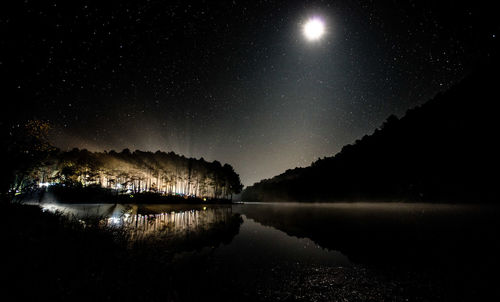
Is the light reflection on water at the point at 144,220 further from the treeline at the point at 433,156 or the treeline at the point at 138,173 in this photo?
the treeline at the point at 433,156

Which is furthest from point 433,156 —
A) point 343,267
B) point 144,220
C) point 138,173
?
point 138,173

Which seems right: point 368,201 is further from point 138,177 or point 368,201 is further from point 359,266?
point 359,266

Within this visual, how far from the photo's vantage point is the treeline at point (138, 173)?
215ft

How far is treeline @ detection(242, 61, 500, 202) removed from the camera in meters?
73.5

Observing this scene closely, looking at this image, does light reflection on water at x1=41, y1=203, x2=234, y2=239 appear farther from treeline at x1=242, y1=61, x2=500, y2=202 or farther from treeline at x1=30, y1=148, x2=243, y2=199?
treeline at x1=242, y1=61, x2=500, y2=202

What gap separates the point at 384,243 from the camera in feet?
48.4

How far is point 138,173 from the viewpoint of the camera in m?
78.0

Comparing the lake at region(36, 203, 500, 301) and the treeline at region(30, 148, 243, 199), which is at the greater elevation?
the treeline at region(30, 148, 243, 199)

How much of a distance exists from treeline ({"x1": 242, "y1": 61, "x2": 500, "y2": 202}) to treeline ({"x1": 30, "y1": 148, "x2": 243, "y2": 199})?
65.5 meters

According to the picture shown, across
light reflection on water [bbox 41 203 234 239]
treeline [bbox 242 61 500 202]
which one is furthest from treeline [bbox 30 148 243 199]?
treeline [bbox 242 61 500 202]

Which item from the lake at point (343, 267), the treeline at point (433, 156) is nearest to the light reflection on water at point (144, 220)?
the lake at point (343, 267)

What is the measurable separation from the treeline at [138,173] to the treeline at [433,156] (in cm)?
6550

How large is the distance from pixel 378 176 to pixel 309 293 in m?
122

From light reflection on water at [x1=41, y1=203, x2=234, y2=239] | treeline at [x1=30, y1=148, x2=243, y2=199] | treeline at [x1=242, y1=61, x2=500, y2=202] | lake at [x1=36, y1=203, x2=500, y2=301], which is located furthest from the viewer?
treeline at [x1=242, y1=61, x2=500, y2=202]
